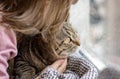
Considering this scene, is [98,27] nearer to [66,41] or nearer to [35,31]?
[66,41]

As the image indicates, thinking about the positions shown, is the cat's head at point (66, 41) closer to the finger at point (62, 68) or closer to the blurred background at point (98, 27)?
the finger at point (62, 68)

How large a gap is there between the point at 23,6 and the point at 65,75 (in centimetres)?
21

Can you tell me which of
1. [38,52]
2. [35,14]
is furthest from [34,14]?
[38,52]

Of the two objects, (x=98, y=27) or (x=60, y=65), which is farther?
(x=98, y=27)

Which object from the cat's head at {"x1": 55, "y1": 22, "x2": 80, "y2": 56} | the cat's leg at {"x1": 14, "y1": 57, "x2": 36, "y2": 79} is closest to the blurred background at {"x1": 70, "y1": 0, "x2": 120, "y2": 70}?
the cat's head at {"x1": 55, "y1": 22, "x2": 80, "y2": 56}

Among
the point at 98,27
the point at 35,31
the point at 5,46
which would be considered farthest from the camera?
the point at 98,27

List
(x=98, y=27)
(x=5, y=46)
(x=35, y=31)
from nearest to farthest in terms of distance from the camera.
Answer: (x=5, y=46) → (x=35, y=31) → (x=98, y=27)

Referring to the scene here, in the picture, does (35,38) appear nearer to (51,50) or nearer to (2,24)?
(51,50)

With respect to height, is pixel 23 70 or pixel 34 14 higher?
pixel 34 14

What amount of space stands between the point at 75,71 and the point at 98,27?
39 cm

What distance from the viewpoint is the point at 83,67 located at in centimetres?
87

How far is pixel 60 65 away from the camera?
0.90m

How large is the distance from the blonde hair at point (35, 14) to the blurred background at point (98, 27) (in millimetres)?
288

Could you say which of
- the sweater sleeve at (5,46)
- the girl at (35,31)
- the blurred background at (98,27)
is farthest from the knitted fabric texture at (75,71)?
the blurred background at (98,27)
